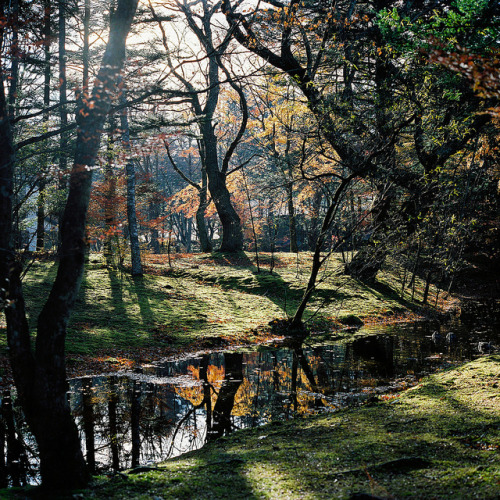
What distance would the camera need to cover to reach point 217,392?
8.28 m

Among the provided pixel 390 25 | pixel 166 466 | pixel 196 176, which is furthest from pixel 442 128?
pixel 196 176

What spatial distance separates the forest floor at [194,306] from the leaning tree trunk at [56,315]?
5.08 meters

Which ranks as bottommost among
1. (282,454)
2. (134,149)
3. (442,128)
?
(282,454)

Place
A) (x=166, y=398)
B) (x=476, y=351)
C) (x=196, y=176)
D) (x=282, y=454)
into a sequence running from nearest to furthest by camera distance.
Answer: (x=282, y=454)
(x=166, y=398)
(x=476, y=351)
(x=196, y=176)

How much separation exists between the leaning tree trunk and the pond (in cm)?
126

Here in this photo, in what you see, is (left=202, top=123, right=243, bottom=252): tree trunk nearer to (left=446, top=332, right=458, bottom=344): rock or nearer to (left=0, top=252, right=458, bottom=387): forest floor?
(left=0, top=252, right=458, bottom=387): forest floor

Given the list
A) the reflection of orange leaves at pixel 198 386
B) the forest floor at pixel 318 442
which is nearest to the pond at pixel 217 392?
the reflection of orange leaves at pixel 198 386

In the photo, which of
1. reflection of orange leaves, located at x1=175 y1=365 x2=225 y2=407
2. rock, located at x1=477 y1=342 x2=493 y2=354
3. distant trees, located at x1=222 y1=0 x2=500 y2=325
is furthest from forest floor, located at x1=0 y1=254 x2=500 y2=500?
distant trees, located at x1=222 y1=0 x2=500 y2=325

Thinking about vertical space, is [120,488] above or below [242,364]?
above

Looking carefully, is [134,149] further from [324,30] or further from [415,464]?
[324,30]

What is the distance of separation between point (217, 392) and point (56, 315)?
476 cm

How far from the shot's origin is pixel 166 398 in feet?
25.7

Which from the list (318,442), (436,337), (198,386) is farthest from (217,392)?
(436,337)

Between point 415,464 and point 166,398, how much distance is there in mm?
5114
